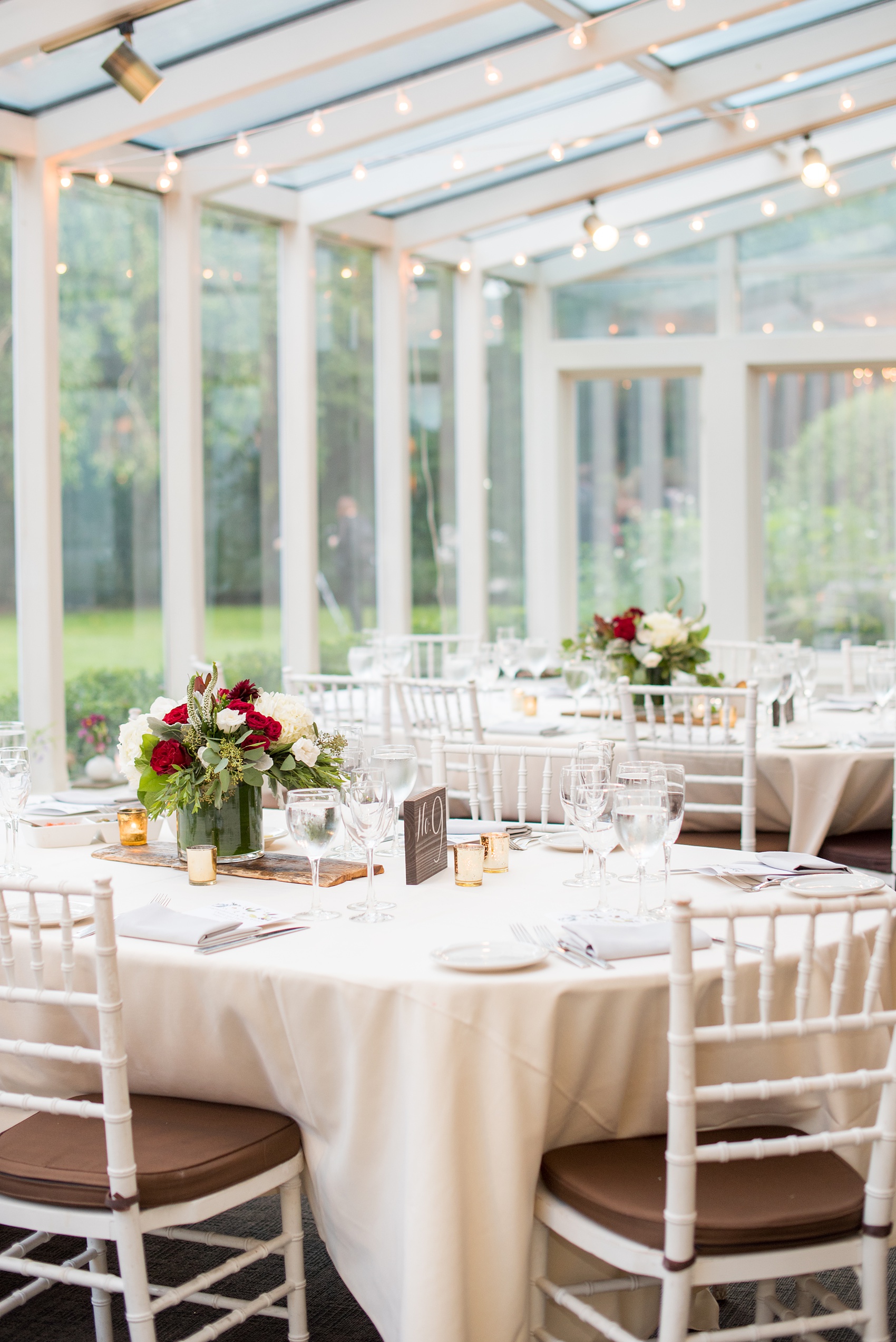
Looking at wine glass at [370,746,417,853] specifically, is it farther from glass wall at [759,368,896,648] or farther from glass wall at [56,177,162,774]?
glass wall at [759,368,896,648]

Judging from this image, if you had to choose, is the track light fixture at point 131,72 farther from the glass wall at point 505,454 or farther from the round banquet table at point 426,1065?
the glass wall at point 505,454

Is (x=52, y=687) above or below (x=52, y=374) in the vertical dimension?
below

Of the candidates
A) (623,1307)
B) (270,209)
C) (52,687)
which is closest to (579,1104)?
(623,1307)

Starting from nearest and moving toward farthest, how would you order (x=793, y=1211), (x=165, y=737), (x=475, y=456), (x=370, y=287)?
(x=793, y=1211) < (x=165, y=737) < (x=370, y=287) < (x=475, y=456)

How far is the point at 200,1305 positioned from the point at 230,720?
1097 mm

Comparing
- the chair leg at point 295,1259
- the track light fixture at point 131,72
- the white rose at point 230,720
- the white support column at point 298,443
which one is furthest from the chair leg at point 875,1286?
the white support column at point 298,443

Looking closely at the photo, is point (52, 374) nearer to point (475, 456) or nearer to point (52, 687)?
point (52, 687)

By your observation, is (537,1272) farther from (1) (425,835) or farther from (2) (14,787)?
(2) (14,787)

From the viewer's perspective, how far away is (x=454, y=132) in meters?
6.34

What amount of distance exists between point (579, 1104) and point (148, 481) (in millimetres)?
4590

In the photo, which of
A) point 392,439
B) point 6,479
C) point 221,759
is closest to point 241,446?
point 392,439

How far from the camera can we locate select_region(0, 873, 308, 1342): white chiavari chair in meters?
1.75

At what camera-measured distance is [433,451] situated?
7.58 metres

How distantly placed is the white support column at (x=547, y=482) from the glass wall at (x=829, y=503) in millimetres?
1221
